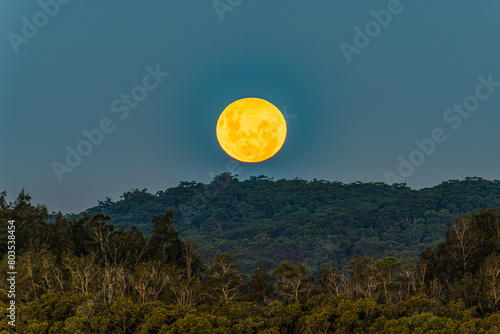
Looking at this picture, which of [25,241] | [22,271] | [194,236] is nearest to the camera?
[22,271]

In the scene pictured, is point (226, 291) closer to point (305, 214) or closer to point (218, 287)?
point (218, 287)

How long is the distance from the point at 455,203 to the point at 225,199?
55212 mm

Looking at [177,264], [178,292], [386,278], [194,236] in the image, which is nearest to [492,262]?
[386,278]

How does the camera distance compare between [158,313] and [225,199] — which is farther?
[225,199]

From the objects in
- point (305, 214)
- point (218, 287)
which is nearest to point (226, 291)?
point (218, 287)

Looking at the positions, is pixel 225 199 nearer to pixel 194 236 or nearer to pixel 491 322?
pixel 194 236

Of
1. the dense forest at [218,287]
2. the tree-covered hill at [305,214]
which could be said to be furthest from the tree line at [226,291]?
the tree-covered hill at [305,214]

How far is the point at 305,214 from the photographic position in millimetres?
143000

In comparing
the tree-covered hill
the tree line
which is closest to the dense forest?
the tree line

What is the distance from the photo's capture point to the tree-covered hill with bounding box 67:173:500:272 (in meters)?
120

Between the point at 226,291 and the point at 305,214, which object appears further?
the point at 305,214

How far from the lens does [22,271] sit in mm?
37969

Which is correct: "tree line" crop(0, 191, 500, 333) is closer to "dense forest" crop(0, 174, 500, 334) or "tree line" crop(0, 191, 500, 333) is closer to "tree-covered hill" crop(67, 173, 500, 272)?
"dense forest" crop(0, 174, 500, 334)

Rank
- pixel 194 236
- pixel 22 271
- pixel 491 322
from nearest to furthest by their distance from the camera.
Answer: pixel 491 322 → pixel 22 271 → pixel 194 236
